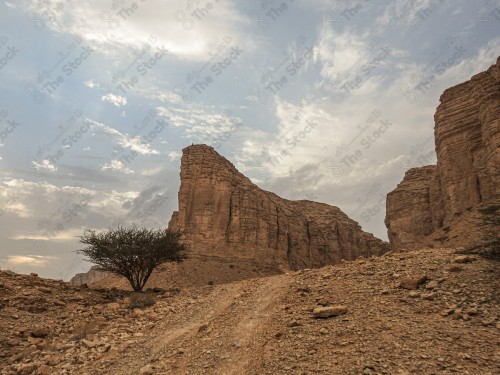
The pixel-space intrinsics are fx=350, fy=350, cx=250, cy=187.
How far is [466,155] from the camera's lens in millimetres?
44719

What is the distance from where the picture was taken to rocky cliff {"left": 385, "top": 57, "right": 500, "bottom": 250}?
125ft

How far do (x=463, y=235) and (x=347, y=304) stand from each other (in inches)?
1090

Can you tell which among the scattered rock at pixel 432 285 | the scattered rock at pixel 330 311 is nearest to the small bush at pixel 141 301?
the scattered rock at pixel 330 311

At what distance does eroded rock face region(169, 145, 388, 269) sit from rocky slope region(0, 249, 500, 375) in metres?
44.3

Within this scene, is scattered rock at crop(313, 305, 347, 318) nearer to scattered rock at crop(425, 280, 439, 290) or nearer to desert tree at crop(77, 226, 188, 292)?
scattered rock at crop(425, 280, 439, 290)

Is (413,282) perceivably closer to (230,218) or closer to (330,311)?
(330,311)

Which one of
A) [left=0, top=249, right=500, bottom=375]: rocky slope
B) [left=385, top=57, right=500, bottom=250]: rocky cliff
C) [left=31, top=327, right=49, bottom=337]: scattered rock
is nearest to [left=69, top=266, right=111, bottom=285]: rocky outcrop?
[left=385, top=57, right=500, bottom=250]: rocky cliff

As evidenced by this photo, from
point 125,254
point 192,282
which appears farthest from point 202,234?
point 125,254

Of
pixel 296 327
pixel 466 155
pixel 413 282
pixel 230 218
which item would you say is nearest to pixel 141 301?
pixel 296 327

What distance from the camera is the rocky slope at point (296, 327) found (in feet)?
25.5

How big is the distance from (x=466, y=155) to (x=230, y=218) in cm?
3872

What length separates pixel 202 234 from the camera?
60.5m

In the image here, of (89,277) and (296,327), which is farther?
(89,277)

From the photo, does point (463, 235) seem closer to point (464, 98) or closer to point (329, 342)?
point (464, 98)
